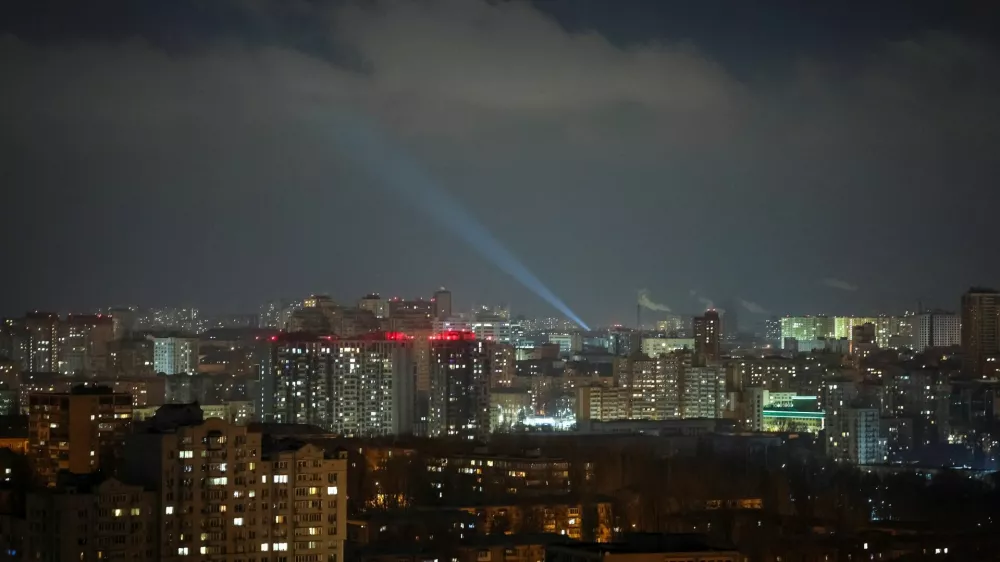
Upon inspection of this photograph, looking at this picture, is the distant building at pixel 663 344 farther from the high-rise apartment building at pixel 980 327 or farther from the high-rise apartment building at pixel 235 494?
the high-rise apartment building at pixel 235 494

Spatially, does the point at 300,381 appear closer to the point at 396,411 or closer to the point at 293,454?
the point at 396,411

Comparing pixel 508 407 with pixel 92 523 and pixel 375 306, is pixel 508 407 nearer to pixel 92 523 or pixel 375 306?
pixel 375 306

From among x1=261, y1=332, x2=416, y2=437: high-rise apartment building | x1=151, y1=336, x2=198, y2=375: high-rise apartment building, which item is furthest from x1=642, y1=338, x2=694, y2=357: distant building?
x1=261, y1=332, x2=416, y2=437: high-rise apartment building

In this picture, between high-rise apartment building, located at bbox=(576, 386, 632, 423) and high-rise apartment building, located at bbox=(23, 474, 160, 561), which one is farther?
high-rise apartment building, located at bbox=(576, 386, 632, 423)

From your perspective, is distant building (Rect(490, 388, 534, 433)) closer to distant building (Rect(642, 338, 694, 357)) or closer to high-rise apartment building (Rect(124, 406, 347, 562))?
distant building (Rect(642, 338, 694, 357))

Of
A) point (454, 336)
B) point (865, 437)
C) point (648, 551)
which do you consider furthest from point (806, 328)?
point (648, 551)
